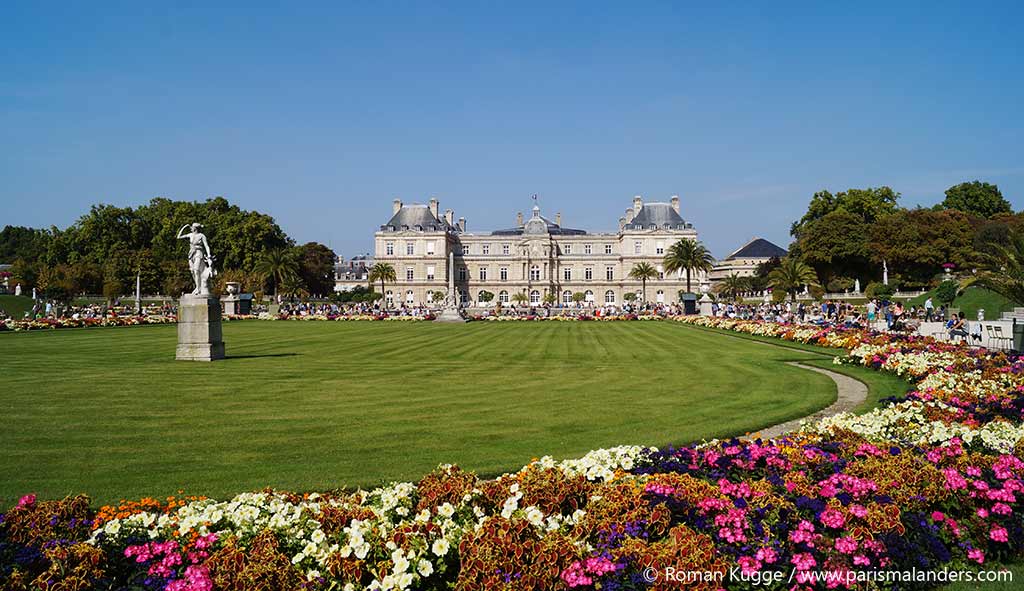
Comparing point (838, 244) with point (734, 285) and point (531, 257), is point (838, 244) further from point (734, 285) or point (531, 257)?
point (531, 257)

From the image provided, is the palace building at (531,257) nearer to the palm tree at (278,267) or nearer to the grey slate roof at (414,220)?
the grey slate roof at (414,220)

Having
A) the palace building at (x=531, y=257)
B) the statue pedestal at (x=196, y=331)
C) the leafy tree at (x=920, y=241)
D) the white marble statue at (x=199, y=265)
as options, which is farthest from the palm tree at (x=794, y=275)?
the statue pedestal at (x=196, y=331)

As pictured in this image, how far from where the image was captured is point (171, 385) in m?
14.7

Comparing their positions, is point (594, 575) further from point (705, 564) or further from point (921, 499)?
point (921, 499)

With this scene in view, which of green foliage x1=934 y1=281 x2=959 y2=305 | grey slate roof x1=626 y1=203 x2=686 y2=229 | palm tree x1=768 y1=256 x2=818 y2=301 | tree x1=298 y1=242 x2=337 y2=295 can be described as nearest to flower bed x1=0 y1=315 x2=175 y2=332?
tree x1=298 y1=242 x2=337 y2=295

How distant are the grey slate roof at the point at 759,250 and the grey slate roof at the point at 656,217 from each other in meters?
45.0

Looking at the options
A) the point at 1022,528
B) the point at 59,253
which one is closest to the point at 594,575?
the point at 1022,528

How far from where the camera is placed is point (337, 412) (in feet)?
38.8

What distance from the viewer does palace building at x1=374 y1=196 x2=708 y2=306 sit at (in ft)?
359

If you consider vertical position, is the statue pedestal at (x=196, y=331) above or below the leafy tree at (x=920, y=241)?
below

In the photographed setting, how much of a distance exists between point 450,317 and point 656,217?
216ft

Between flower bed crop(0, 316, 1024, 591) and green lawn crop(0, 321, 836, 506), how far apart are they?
203 cm

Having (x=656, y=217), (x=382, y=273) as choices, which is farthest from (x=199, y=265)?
(x=656, y=217)

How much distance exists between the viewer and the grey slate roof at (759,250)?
Result: 486 feet
